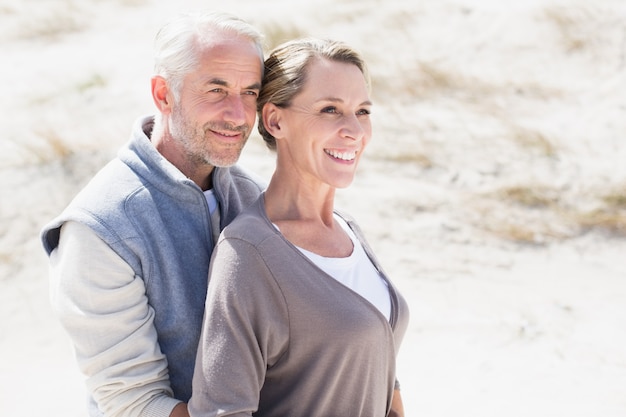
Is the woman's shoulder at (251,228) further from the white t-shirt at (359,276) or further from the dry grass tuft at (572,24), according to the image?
the dry grass tuft at (572,24)

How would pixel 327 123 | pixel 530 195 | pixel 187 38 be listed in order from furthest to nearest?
1. pixel 530 195
2. pixel 187 38
3. pixel 327 123

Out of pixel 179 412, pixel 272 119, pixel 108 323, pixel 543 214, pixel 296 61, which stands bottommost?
pixel 543 214

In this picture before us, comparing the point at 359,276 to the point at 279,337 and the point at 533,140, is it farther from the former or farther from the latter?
the point at 533,140

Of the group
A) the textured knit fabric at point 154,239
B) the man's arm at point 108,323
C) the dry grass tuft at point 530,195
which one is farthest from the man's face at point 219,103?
the dry grass tuft at point 530,195

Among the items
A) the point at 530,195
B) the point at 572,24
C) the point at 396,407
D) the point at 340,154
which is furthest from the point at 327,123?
the point at 572,24

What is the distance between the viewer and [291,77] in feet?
6.81

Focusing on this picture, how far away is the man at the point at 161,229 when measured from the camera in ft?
6.61

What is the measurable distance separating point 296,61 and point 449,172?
4526 mm

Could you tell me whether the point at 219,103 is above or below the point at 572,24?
above

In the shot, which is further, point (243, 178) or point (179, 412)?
point (243, 178)

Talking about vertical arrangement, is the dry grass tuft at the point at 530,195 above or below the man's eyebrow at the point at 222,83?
below

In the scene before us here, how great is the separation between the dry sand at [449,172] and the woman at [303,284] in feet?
6.58

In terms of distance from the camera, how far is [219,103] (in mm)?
2221

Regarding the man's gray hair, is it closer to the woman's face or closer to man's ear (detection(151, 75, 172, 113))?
man's ear (detection(151, 75, 172, 113))
